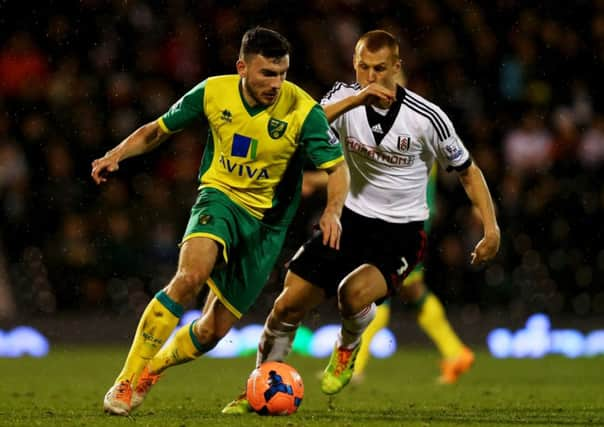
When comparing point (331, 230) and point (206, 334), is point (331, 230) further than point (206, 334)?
No

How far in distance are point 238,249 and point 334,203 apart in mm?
727

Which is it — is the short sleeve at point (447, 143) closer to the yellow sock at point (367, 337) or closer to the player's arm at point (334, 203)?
the player's arm at point (334, 203)

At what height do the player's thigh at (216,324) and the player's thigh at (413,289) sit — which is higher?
the player's thigh at (216,324)

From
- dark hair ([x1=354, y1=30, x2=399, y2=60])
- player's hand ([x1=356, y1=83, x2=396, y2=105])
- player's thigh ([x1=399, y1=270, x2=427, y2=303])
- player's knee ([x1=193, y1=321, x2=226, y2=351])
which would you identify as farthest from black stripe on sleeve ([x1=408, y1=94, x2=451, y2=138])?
player's thigh ([x1=399, y1=270, x2=427, y2=303])

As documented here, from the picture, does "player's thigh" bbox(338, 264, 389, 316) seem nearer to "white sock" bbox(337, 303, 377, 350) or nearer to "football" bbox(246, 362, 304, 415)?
"white sock" bbox(337, 303, 377, 350)

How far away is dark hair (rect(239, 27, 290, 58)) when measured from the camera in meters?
6.73

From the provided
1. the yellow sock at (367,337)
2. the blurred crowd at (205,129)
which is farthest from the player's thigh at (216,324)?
the blurred crowd at (205,129)

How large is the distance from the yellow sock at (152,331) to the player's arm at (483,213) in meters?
1.92

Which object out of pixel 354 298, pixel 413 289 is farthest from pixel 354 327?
pixel 413 289

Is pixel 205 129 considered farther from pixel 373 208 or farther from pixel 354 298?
pixel 354 298

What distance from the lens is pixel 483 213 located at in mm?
7402

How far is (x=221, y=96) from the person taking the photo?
6977 millimetres

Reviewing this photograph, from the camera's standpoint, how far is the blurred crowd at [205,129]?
543 inches

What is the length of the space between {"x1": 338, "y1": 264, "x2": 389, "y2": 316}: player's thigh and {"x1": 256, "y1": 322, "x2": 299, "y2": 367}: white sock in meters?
0.36
